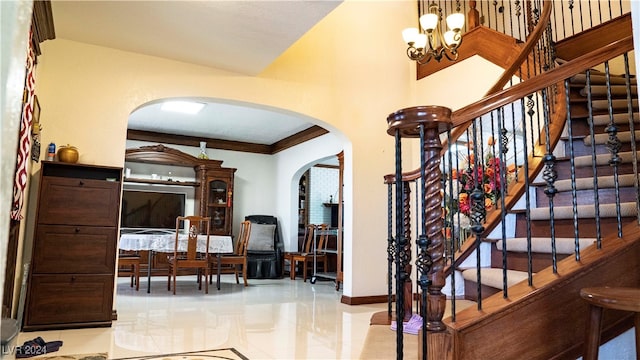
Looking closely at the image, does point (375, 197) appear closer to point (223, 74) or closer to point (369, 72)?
point (369, 72)

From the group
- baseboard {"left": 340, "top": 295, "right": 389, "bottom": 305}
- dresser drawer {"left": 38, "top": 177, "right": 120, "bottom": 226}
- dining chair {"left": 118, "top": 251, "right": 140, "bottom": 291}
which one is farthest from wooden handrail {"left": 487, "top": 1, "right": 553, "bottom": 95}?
dining chair {"left": 118, "top": 251, "right": 140, "bottom": 291}

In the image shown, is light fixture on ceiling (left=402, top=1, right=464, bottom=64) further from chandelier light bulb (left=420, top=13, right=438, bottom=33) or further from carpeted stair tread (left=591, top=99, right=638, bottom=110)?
carpeted stair tread (left=591, top=99, right=638, bottom=110)

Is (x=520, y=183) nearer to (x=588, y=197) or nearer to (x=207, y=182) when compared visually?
(x=588, y=197)

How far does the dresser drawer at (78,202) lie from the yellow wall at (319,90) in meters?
0.34

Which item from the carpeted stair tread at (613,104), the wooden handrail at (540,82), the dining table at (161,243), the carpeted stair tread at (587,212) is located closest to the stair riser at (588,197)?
the carpeted stair tread at (587,212)

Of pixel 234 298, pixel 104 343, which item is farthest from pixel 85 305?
pixel 234 298

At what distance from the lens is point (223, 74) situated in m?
4.74

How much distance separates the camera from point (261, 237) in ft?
27.9

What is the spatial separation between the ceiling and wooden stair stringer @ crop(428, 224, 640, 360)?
2505mm

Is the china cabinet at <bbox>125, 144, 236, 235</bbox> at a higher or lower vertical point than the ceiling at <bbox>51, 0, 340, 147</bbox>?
lower

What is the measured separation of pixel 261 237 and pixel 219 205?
3.36 feet

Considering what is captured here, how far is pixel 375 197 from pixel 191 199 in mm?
4769

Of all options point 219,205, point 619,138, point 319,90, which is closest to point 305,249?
point 219,205

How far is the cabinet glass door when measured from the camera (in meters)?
8.55
